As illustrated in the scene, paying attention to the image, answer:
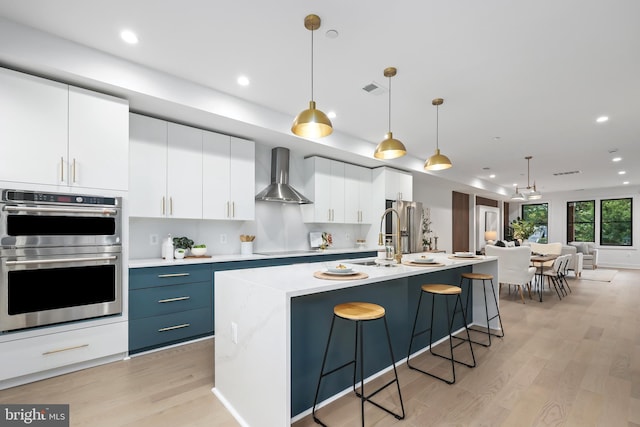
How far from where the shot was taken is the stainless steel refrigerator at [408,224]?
5637 millimetres

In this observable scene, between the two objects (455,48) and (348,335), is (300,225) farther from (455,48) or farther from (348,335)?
(455,48)

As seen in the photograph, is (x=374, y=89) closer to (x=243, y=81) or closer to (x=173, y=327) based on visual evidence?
(x=243, y=81)

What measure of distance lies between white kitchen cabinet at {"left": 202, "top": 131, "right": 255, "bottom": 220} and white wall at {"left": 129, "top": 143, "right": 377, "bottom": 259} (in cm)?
35

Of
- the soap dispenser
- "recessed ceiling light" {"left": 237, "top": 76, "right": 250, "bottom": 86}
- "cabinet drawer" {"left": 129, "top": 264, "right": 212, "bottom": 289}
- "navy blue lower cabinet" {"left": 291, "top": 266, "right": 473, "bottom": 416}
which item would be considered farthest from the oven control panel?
"navy blue lower cabinet" {"left": 291, "top": 266, "right": 473, "bottom": 416}

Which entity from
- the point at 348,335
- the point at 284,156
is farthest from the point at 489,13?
the point at 284,156

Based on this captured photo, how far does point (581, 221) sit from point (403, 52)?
11479 millimetres

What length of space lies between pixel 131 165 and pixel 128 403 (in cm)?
213

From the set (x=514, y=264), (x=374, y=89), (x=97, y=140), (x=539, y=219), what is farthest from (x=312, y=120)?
(x=539, y=219)

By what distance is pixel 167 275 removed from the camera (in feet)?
9.91

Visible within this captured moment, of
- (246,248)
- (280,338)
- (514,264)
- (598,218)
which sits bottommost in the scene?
(514,264)

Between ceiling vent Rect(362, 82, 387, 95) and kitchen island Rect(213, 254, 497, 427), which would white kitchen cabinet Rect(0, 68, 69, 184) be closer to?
kitchen island Rect(213, 254, 497, 427)

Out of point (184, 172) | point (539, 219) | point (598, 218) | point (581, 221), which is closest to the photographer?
point (184, 172)

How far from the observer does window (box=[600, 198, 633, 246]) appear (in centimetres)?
960

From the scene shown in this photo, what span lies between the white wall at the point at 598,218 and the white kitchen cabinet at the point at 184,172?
12068 millimetres
